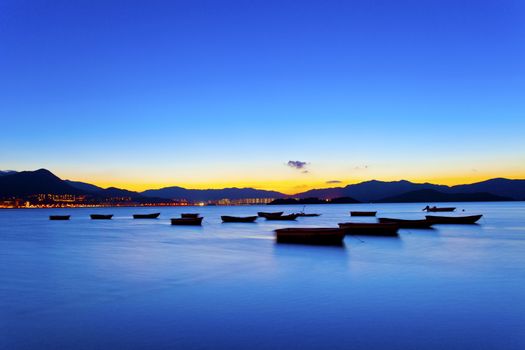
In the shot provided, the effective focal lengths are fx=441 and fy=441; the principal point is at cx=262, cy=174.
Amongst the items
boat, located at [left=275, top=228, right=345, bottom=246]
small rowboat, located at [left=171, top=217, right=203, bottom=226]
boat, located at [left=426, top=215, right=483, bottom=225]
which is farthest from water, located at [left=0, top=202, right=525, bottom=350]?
small rowboat, located at [left=171, top=217, right=203, bottom=226]

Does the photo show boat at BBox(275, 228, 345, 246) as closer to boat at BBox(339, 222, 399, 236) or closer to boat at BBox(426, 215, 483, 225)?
boat at BBox(339, 222, 399, 236)

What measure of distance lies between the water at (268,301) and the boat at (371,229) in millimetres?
9852

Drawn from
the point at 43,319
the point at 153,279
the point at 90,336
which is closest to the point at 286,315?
the point at 90,336

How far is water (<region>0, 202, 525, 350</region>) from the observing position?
32.0 ft

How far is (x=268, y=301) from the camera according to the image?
1359cm

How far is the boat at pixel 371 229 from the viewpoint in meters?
35.7

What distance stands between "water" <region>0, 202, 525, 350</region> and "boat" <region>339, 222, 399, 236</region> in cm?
985

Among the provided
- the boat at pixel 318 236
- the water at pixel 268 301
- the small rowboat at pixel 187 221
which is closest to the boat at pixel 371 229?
the boat at pixel 318 236

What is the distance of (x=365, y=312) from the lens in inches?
477

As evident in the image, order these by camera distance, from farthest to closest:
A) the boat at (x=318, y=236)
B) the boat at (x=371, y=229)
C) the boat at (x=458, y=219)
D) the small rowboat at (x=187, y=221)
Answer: the small rowboat at (x=187, y=221), the boat at (x=458, y=219), the boat at (x=371, y=229), the boat at (x=318, y=236)

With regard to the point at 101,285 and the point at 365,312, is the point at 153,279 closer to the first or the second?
the point at 101,285

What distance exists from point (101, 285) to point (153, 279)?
2.09 m

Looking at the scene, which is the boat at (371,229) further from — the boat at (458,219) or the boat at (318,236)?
the boat at (458,219)

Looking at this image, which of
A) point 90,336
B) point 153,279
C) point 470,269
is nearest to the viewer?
Answer: point 90,336
